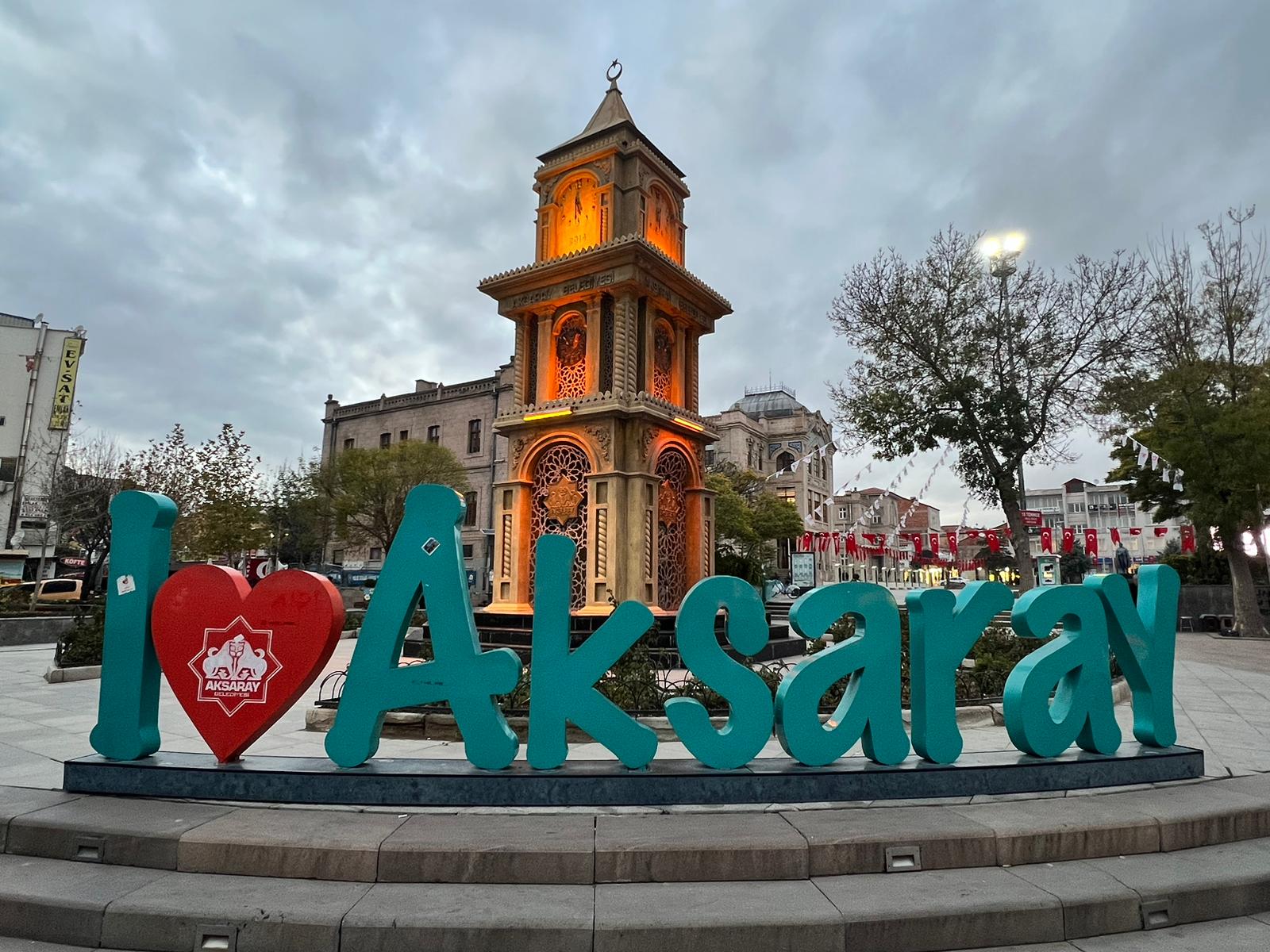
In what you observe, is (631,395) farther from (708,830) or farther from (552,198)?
(708,830)

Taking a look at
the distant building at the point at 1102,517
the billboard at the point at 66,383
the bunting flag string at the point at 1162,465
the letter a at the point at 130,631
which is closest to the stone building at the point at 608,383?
the letter a at the point at 130,631

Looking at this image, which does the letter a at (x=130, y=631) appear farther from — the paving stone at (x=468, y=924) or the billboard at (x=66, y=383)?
the billboard at (x=66, y=383)

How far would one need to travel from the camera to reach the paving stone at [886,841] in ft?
15.5

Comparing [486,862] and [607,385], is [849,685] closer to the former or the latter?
[486,862]

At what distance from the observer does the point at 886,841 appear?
4.80m

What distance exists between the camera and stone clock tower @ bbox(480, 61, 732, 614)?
1334 cm

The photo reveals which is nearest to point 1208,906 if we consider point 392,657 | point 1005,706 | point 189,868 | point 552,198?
point 1005,706

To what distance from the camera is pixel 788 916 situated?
405 centimetres

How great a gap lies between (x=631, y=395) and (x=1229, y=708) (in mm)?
10491

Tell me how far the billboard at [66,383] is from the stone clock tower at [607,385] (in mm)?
41874

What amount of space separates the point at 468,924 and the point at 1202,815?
5.32 meters

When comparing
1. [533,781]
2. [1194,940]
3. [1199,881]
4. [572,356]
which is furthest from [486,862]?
[572,356]

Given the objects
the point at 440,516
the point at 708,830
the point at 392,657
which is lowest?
the point at 708,830

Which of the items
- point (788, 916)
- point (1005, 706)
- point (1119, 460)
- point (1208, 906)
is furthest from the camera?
point (1119, 460)
